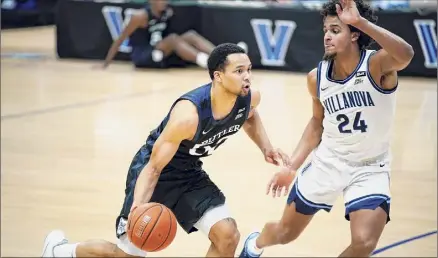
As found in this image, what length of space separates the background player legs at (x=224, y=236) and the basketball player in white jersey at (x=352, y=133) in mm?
341

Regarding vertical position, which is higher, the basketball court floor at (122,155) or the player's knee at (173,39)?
the basketball court floor at (122,155)

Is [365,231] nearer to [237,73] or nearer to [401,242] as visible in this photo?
[237,73]

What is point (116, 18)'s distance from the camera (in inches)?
539

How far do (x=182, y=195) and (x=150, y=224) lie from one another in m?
0.67

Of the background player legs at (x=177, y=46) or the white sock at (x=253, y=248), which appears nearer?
the white sock at (x=253, y=248)

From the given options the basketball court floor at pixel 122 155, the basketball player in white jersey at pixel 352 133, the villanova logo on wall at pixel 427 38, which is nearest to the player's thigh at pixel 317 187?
the basketball player in white jersey at pixel 352 133

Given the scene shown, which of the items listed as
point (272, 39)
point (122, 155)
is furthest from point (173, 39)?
point (122, 155)

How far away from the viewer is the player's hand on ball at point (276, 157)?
14.8 feet

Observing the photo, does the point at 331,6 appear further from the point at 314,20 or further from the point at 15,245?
the point at 314,20

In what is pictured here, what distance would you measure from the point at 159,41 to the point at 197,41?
2.14 ft

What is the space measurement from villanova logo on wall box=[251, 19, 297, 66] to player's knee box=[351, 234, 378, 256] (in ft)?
28.6

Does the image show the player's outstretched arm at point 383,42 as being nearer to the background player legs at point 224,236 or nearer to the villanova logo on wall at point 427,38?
the background player legs at point 224,236

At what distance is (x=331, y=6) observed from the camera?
3982 mm

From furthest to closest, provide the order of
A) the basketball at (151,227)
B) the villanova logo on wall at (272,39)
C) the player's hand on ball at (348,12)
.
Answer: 1. the villanova logo on wall at (272,39)
2. the basketball at (151,227)
3. the player's hand on ball at (348,12)
